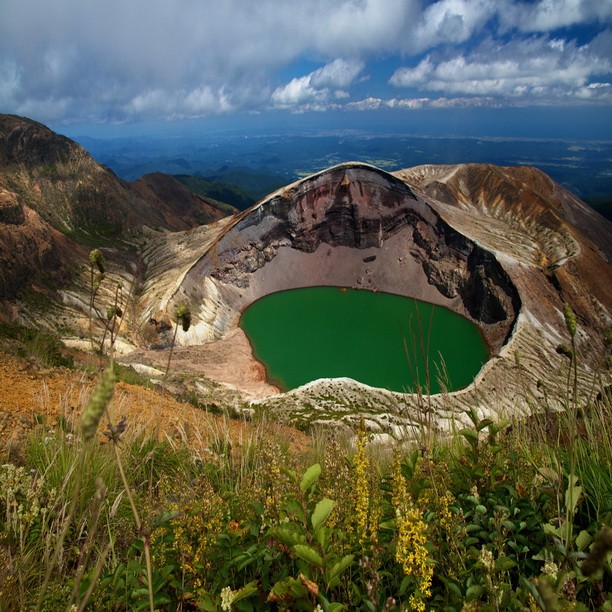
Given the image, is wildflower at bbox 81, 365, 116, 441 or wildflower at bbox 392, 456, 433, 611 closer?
wildflower at bbox 81, 365, 116, 441

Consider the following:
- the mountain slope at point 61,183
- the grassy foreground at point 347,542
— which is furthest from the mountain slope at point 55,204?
the grassy foreground at point 347,542

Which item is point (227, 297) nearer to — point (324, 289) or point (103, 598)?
point (324, 289)

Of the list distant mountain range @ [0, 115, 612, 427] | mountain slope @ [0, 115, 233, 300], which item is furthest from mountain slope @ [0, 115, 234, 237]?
distant mountain range @ [0, 115, 612, 427]

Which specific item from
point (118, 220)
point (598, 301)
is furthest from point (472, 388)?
point (118, 220)

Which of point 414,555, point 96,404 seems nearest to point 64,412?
point 414,555

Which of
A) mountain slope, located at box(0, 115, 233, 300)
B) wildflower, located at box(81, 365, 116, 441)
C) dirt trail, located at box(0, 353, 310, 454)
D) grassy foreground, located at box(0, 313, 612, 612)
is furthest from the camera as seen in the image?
mountain slope, located at box(0, 115, 233, 300)

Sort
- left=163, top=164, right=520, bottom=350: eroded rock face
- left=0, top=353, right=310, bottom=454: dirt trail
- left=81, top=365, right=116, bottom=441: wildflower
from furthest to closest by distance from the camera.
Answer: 1. left=163, top=164, right=520, bottom=350: eroded rock face
2. left=0, top=353, right=310, bottom=454: dirt trail
3. left=81, top=365, right=116, bottom=441: wildflower

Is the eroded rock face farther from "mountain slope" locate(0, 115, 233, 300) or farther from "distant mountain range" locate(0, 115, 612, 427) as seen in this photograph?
"mountain slope" locate(0, 115, 233, 300)
